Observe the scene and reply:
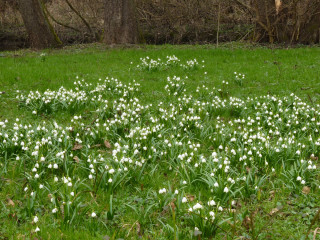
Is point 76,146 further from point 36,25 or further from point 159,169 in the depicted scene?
point 36,25

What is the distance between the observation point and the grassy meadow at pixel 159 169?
3.30 metres

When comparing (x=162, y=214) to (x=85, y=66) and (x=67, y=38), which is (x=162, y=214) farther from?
(x=67, y=38)

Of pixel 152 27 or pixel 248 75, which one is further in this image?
pixel 152 27

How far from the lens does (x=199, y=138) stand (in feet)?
17.7

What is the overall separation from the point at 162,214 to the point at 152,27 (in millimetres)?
18242

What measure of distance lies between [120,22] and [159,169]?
36.4ft

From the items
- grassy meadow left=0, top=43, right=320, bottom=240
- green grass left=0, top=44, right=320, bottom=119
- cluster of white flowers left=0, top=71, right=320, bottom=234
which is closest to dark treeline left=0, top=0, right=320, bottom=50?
green grass left=0, top=44, right=320, bottom=119

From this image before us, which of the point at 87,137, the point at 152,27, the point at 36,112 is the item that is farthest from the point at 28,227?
the point at 152,27

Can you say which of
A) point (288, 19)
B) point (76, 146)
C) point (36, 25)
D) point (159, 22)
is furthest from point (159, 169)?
point (159, 22)

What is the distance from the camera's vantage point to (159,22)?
798 inches

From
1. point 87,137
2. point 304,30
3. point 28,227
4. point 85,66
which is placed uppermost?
point 304,30

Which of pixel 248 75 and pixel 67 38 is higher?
pixel 67 38

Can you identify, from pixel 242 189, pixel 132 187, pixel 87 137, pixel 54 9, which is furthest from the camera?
pixel 54 9

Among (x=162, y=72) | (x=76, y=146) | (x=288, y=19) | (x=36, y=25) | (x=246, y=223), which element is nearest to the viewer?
(x=246, y=223)
